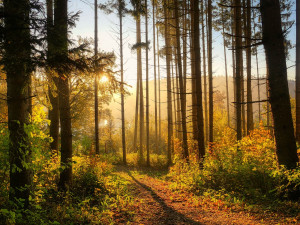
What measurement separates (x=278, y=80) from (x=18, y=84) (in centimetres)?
590

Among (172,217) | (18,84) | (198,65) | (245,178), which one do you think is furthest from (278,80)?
(18,84)

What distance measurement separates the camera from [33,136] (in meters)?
3.80

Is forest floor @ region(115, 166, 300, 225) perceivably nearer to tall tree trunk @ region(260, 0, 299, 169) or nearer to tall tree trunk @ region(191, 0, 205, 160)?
tall tree trunk @ region(260, 0, 299, 169)

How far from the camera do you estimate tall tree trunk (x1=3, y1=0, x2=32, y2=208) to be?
3230 mm

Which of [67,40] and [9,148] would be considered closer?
[9,148]

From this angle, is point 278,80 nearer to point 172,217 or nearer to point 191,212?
point 191,212

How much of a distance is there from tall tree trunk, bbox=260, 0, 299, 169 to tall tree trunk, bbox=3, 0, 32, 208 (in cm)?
536

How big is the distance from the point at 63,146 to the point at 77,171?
56.8 inches

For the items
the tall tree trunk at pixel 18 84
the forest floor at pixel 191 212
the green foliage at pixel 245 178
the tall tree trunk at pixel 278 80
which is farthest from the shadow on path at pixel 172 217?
the tall tree trunk at pixel 18 84

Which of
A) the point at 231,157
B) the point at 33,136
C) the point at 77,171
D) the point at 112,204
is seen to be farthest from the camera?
the point at 231,157

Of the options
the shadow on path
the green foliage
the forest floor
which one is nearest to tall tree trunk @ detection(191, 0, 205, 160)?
the green foliage

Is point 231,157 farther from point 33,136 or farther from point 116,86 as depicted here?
point 33,136

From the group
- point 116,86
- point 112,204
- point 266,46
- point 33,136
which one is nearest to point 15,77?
point 33,136

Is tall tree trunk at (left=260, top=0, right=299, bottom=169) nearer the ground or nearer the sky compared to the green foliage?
nearer the sky
